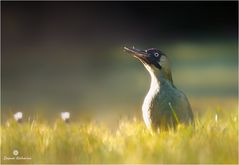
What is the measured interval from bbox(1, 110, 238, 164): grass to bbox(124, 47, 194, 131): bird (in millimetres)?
139

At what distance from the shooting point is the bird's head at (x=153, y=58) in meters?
7.44

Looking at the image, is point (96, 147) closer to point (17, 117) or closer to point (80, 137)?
point (80, 137)

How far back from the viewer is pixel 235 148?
631cm

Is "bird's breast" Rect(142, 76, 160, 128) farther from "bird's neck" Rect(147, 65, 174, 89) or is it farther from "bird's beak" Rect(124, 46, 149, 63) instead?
"bird's beak" Rect(124, 46, 149, 63)

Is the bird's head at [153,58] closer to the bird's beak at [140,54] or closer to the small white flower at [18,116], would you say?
the bird's beak at [140,54]

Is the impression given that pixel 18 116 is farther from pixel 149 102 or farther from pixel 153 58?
pixel 153 58

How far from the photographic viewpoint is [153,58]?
746 centimetres

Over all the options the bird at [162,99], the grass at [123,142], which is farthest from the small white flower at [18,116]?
the bird at [162,99]

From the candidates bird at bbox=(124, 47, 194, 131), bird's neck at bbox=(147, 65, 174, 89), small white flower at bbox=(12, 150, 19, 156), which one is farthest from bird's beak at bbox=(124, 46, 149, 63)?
small white flower at bbox=(12, 150, 19, 156)

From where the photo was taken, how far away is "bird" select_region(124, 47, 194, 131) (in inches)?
277

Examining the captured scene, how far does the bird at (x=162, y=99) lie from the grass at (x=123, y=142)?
0.14m

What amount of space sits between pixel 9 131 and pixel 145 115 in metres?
1.17

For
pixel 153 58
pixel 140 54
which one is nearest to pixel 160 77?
pixel 153 58

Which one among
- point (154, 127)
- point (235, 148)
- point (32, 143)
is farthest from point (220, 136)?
point (32, 143)
